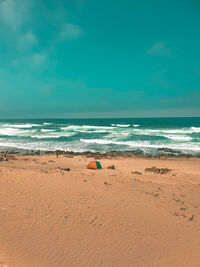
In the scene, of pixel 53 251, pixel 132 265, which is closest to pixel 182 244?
pixel 132 265

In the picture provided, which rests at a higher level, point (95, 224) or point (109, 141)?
point (95, 224)

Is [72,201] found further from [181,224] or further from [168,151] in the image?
[168,151]

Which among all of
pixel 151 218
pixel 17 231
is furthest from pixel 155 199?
pixel 17 231

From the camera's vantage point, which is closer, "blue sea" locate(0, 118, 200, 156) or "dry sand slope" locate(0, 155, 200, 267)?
"dry sand slope" locate(0, 155, 200, 267)

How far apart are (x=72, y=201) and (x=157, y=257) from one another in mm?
3447

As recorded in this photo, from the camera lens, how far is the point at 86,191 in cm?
783

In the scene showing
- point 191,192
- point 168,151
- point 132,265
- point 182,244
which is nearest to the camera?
point 132,265

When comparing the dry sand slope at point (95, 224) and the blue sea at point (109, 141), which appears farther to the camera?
the blue sea at point (109, 141)

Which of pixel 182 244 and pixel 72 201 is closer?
pixel 182 244

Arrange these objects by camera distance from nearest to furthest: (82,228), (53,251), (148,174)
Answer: (53,251), (82,228), (148,174)

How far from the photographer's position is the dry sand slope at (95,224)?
4.28 meters

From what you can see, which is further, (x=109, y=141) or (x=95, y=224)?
(x=109, y=141)

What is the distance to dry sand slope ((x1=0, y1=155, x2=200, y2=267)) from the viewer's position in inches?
168

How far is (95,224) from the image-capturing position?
5.48 metres
